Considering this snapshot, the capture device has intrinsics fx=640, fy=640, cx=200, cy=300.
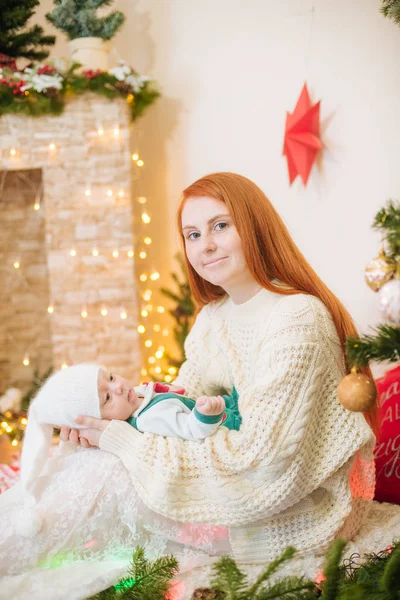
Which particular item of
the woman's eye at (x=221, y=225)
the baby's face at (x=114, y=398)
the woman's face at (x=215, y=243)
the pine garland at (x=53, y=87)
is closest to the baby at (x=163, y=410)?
the baby's face at (x=114, y=398)

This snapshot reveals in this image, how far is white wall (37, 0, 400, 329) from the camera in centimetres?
317

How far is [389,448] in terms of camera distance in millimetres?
2207

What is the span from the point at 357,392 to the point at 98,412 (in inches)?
35.0

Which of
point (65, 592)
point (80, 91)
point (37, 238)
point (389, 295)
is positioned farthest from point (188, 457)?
point (37, 238)

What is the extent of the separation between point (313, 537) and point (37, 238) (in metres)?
3.23

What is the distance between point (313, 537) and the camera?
5.66 ft

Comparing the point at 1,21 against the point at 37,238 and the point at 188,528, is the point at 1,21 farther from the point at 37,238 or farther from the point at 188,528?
the point at 188,528

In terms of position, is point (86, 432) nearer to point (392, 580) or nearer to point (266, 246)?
point (266, 246)

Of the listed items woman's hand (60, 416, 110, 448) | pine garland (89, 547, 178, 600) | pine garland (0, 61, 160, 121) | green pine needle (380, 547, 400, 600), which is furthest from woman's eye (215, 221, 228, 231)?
pine garland (0, 61, 160, 121)

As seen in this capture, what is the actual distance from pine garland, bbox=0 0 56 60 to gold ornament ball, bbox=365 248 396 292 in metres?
3.03

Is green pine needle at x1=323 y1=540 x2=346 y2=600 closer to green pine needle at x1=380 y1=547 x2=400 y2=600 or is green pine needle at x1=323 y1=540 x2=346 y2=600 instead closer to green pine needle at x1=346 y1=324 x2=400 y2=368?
green pine needle at x1=380 y1=547 x2=400 y2=600

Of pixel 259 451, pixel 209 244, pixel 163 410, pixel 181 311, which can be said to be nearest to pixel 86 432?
pixel 163 410

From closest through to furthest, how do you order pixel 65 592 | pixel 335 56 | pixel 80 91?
pixel 65 592, pixel 335 56, pixel 80 91

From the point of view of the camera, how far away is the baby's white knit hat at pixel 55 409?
1778mm
